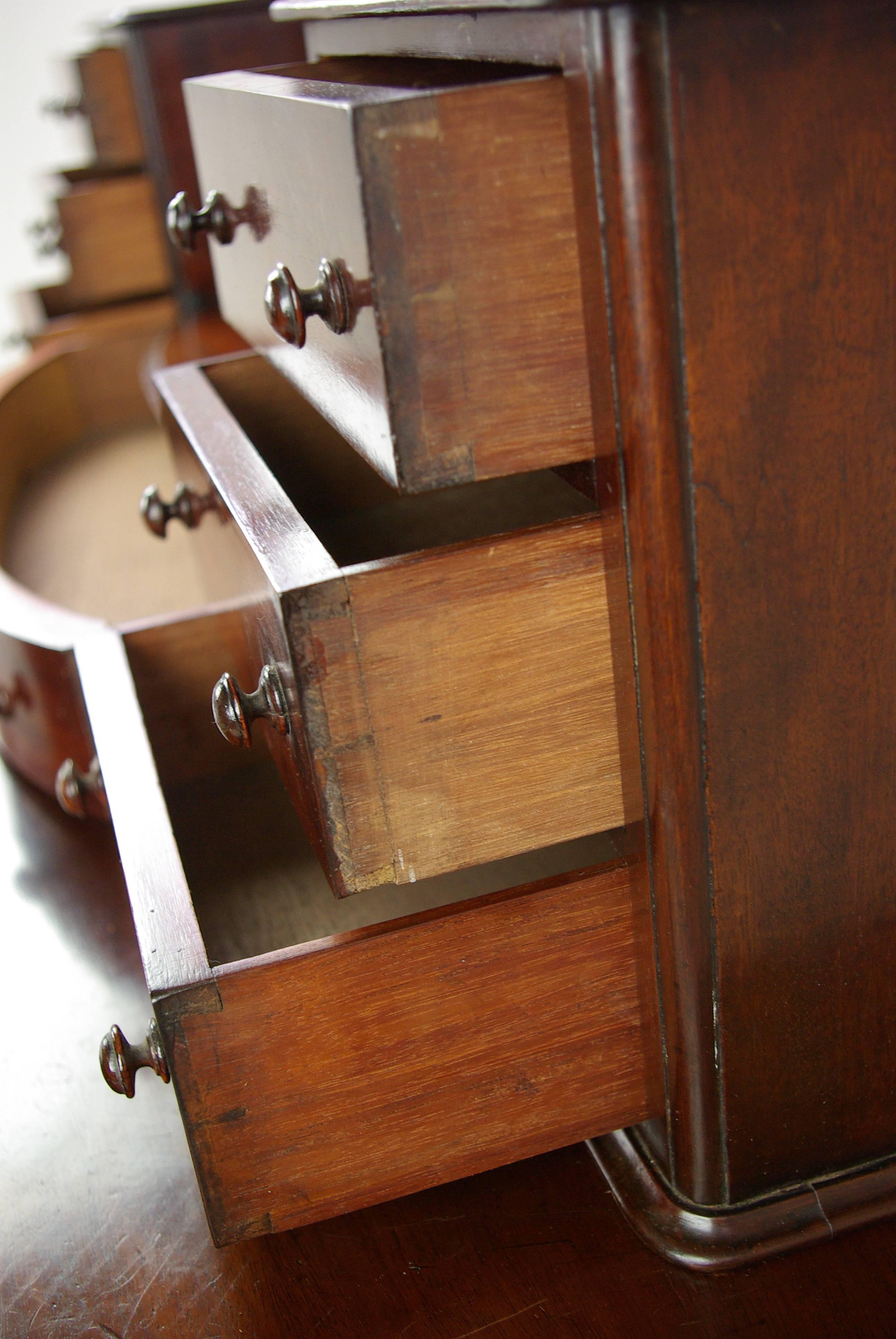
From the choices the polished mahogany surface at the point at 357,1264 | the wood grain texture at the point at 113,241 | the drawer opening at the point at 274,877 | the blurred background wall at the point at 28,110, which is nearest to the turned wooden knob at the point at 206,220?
the drawer opening at the point at 274,877

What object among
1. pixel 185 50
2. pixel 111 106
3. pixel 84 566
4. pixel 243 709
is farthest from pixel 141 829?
pixel 111 106

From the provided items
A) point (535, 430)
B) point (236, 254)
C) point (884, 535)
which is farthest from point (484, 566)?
point (236, 254)

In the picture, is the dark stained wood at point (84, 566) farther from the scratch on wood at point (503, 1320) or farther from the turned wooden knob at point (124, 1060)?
the scratch on wood at point (503, 1320)

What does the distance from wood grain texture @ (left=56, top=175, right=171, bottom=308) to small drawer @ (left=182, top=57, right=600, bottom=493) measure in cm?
145

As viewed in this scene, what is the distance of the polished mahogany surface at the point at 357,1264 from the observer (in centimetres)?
59

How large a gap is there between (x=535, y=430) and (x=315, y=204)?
0.15 metres

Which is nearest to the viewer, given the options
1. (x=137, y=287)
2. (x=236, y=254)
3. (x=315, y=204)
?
(x=315, y=204)

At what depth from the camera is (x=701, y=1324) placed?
0.58 metres

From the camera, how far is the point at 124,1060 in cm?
59

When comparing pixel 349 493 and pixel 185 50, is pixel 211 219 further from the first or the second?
pixel 185 50

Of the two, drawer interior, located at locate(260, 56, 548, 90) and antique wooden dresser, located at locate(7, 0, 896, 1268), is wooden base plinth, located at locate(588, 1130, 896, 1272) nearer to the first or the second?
antique wooden dresser, located at locate(7, 0, 896, 1268)

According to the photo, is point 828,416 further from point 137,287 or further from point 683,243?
point 137,287

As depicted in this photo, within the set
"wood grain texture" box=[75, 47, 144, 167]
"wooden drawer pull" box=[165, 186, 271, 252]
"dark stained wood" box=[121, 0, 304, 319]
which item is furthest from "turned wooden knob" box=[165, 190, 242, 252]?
"wood grain texture" box=[75, 47, 144, 167]

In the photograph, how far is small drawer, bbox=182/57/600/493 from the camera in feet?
1.58
